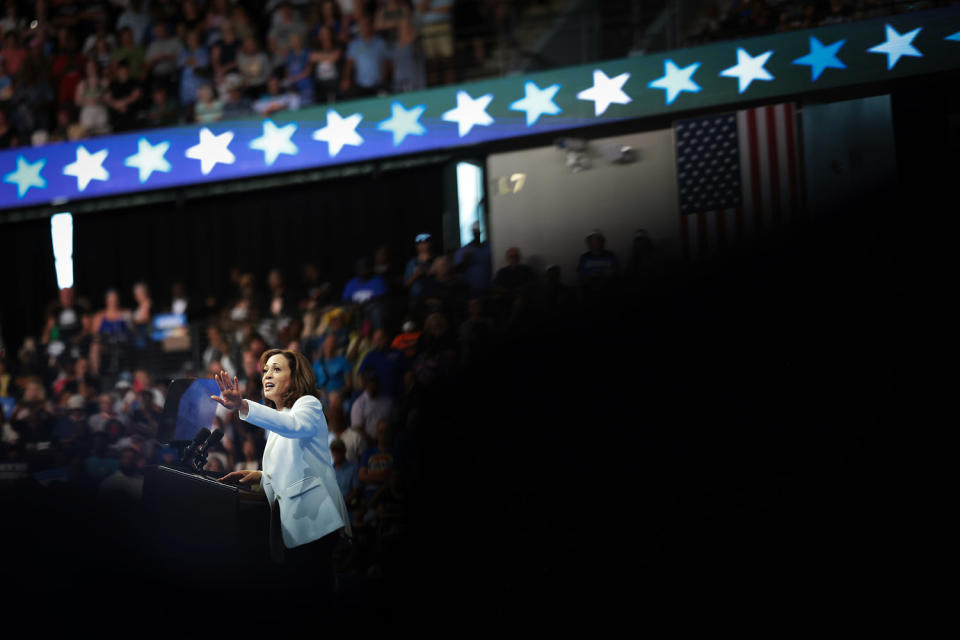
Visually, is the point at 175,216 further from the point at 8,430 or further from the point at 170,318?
the point at 8,430

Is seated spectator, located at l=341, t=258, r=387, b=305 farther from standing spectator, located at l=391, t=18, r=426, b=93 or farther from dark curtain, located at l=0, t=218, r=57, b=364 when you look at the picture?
dark curtain, located at l=0, t=218, r=57, b=364

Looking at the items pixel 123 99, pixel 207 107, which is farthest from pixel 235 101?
pixel 123 99

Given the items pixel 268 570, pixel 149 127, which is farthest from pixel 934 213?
pixel 149 127

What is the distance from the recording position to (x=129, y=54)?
12.4m

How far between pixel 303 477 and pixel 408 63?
297 inches

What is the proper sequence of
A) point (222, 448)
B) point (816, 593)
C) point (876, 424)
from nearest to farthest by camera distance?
point (816, 593) < point (876, 424) < point (222, 448)

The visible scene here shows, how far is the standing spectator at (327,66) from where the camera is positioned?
11258 millimetres

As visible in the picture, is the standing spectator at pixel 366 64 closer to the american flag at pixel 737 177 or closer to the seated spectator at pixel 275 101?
the seated spectator at pixel 275 101

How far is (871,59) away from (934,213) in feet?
7.28

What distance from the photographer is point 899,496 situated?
5793mm

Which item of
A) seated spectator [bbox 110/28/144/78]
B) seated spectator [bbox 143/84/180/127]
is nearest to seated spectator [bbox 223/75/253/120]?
seated spectator [bbox 143/84/180/127]

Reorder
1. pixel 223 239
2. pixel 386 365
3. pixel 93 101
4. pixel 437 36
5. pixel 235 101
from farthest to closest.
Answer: pixel 223 239
pixel 93 101
pixel 235 101
pixel 437 36
pixel 386 365

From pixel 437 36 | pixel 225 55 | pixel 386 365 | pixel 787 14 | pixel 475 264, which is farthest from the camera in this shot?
pixel 225 55

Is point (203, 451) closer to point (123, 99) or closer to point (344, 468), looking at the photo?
point (344, 468)
